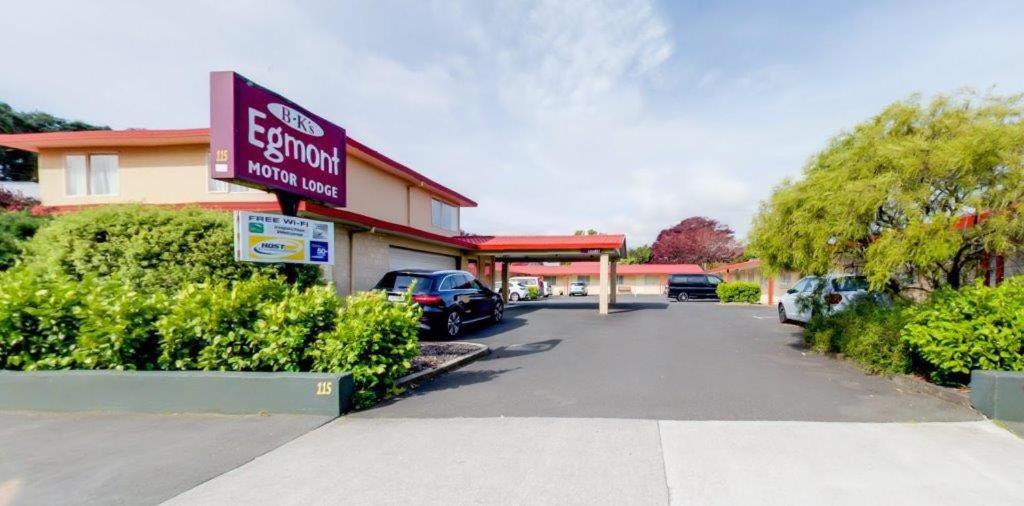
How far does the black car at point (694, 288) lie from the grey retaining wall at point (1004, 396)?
25978 millimetres

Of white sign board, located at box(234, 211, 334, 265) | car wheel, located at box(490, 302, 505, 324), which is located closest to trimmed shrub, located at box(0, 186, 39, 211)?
car wheel, located at box(490, 302, 505, 324)

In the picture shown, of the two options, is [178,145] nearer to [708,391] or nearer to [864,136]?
[708,391]

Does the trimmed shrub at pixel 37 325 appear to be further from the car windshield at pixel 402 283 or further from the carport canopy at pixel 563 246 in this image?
the carport canopy at pixel 563 246

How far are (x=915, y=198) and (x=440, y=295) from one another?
8.63 meters

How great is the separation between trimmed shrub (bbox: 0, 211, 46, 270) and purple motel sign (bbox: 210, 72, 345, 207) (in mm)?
6215

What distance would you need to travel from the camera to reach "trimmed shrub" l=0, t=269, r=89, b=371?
5805 millimetres

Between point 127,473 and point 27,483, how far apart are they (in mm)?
674

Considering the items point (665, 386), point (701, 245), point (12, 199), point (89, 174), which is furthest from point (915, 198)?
point (701, 245)

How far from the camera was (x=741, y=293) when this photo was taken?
90.5 feet

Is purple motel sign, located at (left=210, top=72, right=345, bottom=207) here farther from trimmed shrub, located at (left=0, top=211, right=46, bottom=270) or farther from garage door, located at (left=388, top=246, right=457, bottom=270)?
trimmed shrub, located at (left=0, top=211, right=46, bottom=270)

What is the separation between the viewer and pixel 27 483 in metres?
3.68

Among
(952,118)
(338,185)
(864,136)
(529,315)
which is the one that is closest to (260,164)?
(338,185)

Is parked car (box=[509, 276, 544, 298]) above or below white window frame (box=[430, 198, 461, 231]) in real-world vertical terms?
below

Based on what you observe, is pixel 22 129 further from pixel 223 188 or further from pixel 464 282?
pixel 464 282
